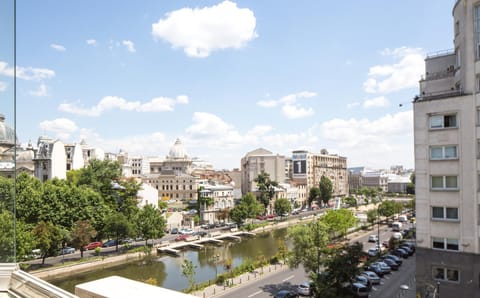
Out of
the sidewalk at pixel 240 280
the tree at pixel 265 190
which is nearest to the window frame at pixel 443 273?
the sidewalk at pixel 240 280

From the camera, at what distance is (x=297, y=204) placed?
7762 cm

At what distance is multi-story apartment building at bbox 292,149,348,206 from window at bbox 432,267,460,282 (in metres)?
65.8

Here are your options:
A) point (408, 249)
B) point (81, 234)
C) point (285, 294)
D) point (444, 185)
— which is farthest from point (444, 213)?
point (81, 234)

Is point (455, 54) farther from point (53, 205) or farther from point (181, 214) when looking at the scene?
point (181, 214)

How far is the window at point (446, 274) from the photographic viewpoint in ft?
44.9

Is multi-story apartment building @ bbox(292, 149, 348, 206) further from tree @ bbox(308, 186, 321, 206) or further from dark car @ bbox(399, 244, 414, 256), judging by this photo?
dark car @ bbox(399, 244, 414, 256)

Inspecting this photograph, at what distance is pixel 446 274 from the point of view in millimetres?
13969

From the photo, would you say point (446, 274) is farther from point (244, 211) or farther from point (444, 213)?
point (244, 211)

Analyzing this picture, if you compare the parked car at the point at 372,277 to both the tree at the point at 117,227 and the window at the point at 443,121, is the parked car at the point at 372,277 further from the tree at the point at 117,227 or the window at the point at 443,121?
the tree at the point at 117,227

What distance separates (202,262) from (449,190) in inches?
932

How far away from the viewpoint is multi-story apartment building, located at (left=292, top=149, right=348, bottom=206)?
8314 cm

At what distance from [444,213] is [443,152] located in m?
2.45

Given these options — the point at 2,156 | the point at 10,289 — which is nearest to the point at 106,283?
the point at 10,289

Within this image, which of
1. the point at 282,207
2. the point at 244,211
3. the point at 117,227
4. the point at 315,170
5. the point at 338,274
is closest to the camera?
the point at 338,274
